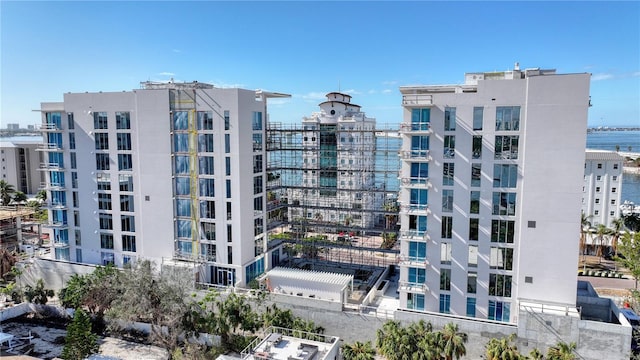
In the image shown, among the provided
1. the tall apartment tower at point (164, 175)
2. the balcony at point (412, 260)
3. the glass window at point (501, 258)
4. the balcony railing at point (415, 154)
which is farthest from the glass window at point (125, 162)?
the glass window at point (501, 258)

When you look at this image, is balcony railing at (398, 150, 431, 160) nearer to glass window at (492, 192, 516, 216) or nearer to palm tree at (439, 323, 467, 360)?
glass window at (492, 192, 516, 216)

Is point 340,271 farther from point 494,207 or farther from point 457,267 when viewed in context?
point 494,207

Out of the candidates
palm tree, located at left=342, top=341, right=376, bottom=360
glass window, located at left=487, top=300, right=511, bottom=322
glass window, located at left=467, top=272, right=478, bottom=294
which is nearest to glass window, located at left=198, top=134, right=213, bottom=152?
palm tree, located at left=342, top=341, right=376, bottom=360

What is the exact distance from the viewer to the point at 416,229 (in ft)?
95.2

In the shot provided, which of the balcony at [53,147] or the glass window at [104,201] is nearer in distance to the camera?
the glass window at [104,201]

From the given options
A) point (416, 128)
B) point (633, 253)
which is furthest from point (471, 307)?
point (633, 253)

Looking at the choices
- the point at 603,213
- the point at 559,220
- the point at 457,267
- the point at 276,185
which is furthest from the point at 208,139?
the point at 603,213

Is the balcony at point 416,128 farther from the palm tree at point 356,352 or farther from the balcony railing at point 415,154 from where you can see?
the palm tree at point 356,352

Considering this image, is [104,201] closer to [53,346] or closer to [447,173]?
[53,346]

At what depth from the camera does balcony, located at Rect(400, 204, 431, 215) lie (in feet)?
93.1

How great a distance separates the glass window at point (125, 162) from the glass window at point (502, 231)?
1112 inches

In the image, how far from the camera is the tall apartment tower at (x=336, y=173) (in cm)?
3694

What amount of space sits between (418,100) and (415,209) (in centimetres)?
728

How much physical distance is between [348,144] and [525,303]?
19.2 metres
